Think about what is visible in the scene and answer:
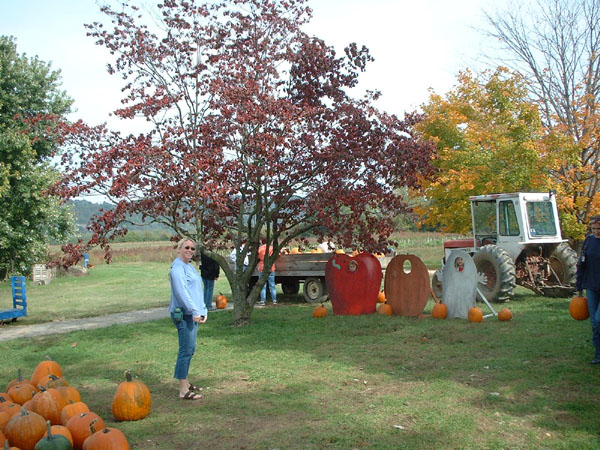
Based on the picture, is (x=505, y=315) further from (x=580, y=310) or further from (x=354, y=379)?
(x=354, y=379)

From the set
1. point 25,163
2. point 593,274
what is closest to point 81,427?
point 593,274

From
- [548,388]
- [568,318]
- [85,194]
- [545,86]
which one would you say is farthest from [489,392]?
[545,86]

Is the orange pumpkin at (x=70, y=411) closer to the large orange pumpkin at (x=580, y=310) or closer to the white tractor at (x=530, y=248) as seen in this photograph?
the large orange pumpkin at (x=580, y=310)

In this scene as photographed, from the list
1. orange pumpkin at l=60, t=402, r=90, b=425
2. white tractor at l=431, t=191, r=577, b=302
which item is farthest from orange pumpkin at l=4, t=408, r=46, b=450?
white tractor at l=431, t=191, r=577, b=302

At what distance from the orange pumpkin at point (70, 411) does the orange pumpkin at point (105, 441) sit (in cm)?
52

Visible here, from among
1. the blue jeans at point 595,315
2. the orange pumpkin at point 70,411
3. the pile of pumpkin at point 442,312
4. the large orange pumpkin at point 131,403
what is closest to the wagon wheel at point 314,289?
the pile of pumpkin at point 442,312

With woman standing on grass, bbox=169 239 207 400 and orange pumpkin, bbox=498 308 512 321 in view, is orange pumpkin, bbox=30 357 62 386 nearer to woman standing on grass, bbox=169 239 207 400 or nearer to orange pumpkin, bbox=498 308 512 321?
woman standing on grass, bbox=169 239 207 400

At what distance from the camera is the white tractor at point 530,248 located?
45.7 feet

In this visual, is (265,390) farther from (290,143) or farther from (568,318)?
(568,318)

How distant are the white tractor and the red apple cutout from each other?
2.90m

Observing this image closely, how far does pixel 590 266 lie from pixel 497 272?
5931 mm

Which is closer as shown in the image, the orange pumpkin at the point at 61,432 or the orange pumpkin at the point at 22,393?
the orange pumpkin at the point at 61,432

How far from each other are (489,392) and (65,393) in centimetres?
439

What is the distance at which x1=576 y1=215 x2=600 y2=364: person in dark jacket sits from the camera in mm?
7342
